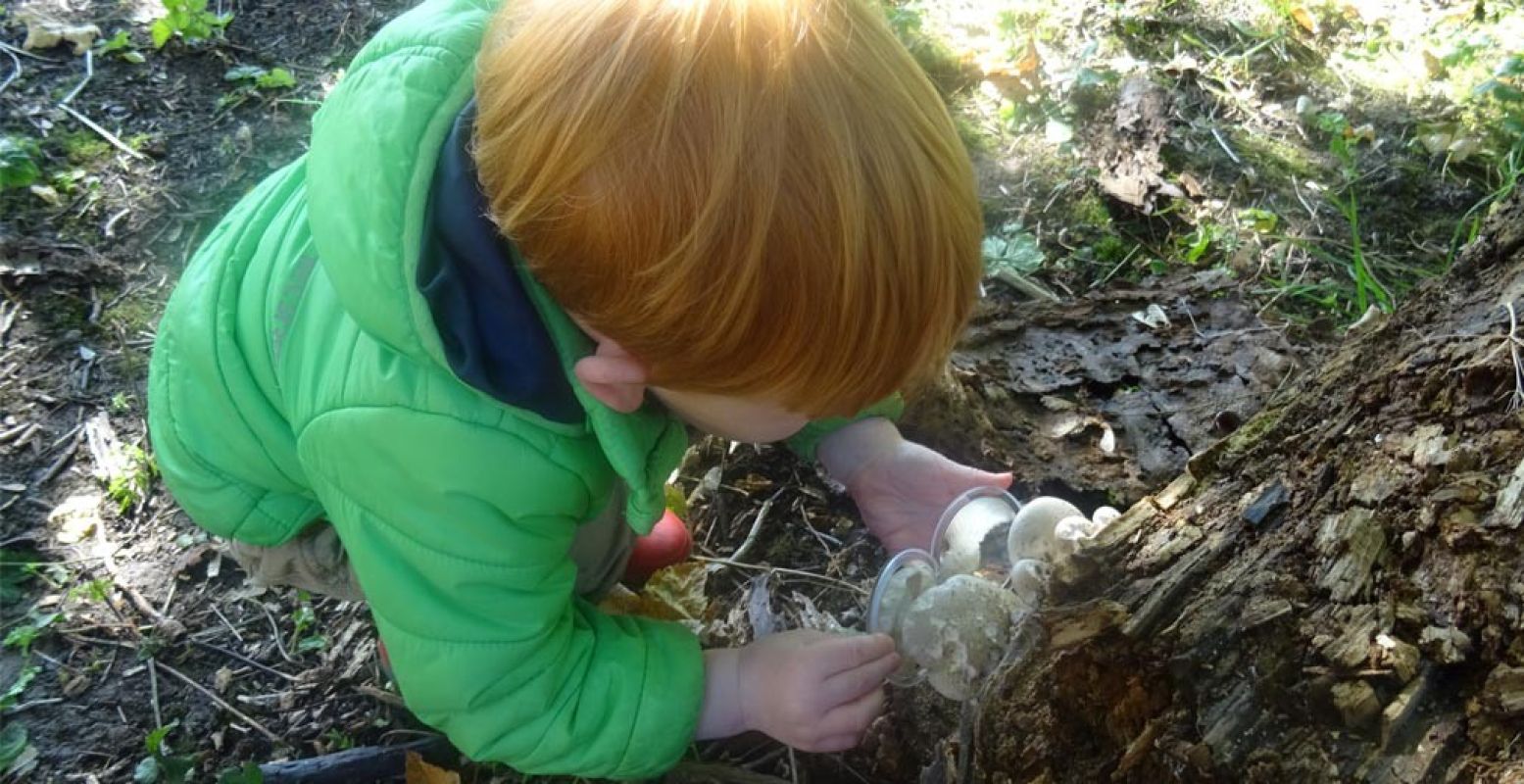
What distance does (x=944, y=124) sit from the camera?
50.5 inches

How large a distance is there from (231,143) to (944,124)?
2734 millimetres

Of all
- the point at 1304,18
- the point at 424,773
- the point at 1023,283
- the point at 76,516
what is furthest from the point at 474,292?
the point at 1304,18

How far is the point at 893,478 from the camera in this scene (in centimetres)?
222

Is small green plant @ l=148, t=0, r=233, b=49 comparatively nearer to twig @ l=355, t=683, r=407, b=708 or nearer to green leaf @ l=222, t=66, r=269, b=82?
green leaf @ l=222, t=66, r=269, b=82

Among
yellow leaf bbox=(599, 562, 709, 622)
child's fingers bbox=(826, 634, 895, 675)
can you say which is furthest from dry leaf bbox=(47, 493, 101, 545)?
child's fingers bbox=(826, 634, 895, 675)

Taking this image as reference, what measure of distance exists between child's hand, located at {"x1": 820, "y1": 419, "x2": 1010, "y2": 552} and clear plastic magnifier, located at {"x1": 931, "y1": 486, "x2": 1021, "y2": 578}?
0.07 m

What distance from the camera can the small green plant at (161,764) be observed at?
208cm

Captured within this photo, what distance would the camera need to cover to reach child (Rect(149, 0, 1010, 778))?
1200 mm

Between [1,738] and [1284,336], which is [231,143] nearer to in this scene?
[1,738]

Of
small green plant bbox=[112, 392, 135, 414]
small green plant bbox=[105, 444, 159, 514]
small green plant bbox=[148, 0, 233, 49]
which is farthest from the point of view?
small green plant bbox=[148, 0, 233, 49]

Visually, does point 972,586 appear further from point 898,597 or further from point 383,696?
point 383,696

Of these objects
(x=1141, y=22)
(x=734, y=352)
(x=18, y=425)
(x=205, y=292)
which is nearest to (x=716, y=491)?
(x=205, y=292)

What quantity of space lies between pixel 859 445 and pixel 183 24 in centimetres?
269

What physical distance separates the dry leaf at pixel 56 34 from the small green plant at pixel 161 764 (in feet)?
7.86
